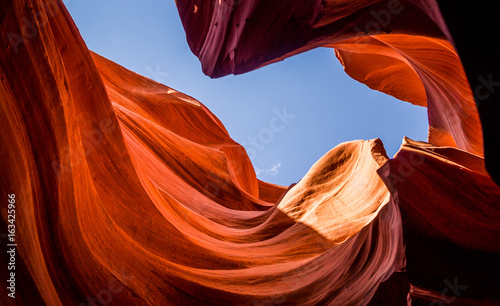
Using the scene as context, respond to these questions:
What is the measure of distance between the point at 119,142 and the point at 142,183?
0.51m

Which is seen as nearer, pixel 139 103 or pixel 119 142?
pixel 119 142

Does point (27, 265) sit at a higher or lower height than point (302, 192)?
higher

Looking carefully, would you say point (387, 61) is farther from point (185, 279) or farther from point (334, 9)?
point (185, 279)

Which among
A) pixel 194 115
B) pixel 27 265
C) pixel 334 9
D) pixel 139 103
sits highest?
pixel 139 103

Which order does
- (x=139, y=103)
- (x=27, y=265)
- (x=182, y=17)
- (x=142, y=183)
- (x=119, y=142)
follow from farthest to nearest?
1. (x=139, y=103)
2. (x=182, y=17)
3. (x=142, y=183)
4. (x=119, y=142)
5. (x=27, y=265)

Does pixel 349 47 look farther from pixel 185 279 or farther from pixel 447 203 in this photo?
pixel 185 279

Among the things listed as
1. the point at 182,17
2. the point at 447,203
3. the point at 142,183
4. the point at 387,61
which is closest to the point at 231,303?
the point at 142,183

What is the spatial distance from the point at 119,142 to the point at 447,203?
295cm

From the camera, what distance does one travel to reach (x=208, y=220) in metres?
5.05

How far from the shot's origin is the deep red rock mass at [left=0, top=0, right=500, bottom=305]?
2162 mm

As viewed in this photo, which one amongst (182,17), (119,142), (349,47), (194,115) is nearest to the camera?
(119,142)

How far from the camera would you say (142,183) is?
11.5ft

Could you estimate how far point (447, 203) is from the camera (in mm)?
2729

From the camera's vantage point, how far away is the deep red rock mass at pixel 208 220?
2.16 m
